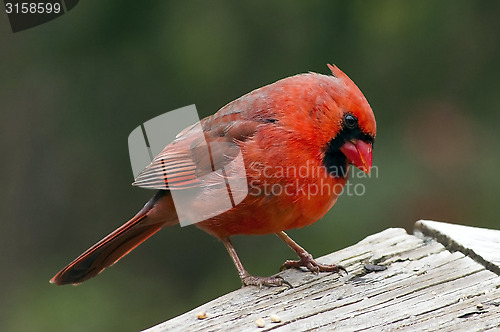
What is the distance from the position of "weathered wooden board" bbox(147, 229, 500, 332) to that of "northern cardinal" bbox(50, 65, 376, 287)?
0.49 feet

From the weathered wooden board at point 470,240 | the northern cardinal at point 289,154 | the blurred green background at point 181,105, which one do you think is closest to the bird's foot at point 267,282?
the northern cardinal at point 289,154

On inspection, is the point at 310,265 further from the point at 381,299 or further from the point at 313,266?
the point at 381,299

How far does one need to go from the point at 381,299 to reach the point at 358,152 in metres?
0.70

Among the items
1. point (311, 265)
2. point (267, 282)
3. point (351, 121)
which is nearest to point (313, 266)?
point (311, 265)

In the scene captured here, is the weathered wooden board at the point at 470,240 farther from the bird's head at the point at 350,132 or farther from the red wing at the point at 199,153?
the red wing at the point at 199,153

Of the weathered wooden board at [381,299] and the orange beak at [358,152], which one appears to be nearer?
the weathered wooden board at [381,299]

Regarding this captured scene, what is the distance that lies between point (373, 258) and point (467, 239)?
0.36 metres

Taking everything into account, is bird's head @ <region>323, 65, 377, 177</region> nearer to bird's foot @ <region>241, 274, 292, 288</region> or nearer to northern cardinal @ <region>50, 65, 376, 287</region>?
northern cardinal @ <region>50, 65, 376, 287</region>

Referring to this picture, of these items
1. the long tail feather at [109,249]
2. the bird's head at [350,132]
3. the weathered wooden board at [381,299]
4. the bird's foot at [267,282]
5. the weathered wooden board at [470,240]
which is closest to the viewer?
the weathered wooden board at [381,299]

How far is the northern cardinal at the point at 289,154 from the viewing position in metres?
2.85

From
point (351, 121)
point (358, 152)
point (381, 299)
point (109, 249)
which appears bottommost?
point (381, 299)

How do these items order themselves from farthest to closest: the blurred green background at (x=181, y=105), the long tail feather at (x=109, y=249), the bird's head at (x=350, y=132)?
the blurred green background at (x=181, y=105), the long tail feather at (x=109, y=249), the bird's head at (x=350, y=132)

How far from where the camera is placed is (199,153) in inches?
126

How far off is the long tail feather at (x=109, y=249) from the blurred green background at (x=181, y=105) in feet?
4.93
